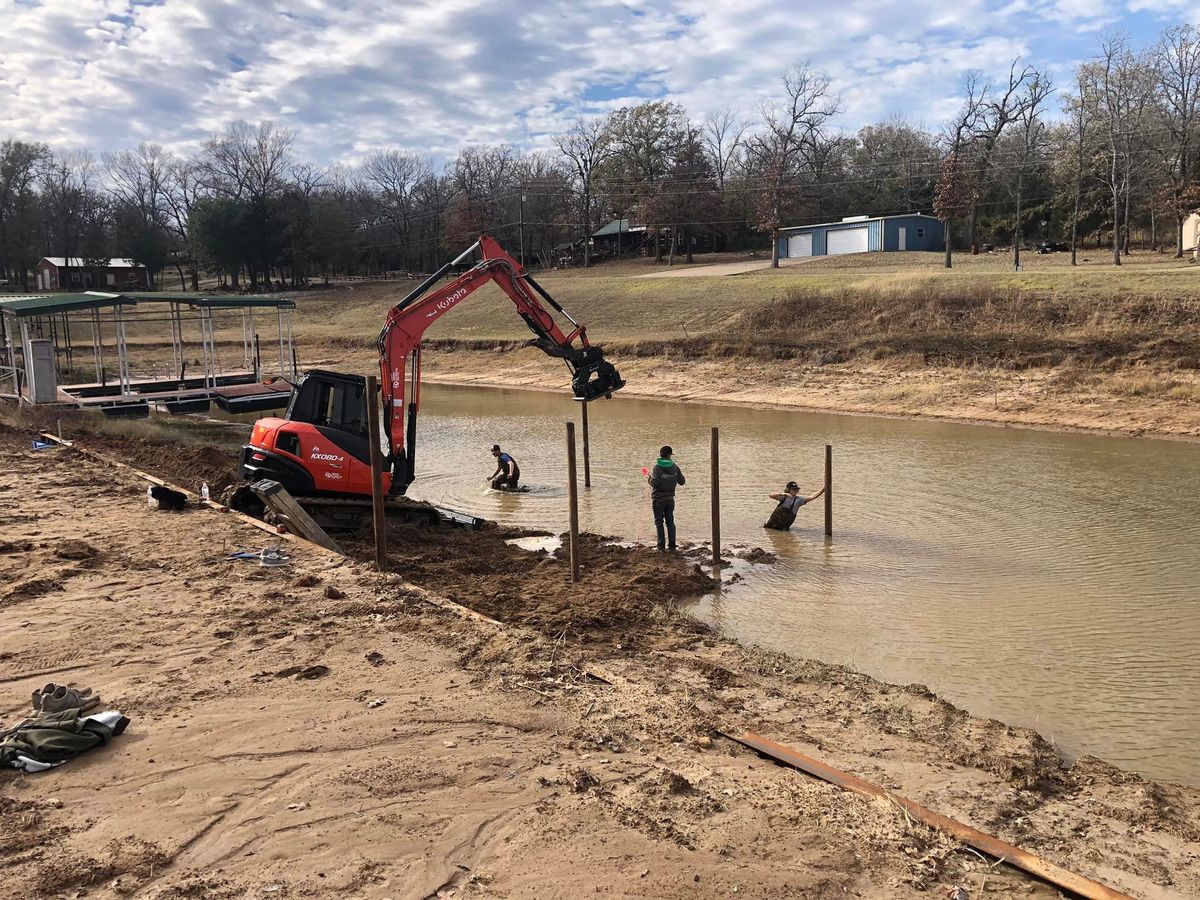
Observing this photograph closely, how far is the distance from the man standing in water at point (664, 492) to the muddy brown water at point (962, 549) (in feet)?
3.23

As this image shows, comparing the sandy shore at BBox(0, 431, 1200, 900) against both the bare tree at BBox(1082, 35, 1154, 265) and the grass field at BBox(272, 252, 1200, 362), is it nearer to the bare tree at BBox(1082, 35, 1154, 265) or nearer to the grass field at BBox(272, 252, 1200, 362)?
the grass field at BBox(272, 252, 1200, 362)

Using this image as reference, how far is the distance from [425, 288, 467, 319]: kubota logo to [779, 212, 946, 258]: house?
143 ft

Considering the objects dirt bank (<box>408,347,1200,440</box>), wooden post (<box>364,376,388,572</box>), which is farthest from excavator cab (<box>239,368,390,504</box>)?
dirt bank (<box>408,347,1200,440</box>)

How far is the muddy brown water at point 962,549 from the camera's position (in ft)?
25.7

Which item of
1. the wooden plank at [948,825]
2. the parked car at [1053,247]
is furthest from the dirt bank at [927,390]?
the parked car at [1053,247]

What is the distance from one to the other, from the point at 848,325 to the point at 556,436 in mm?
15833

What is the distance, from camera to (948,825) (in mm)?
4879

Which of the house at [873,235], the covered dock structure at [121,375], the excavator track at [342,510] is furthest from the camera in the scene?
the house at [873,235]

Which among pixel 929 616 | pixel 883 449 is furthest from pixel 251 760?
pixel 883 449

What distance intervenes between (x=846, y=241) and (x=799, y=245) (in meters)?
3.78

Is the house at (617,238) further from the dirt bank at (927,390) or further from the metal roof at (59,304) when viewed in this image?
the metal roof at (59,304)

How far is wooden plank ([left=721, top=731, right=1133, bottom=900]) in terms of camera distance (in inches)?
173

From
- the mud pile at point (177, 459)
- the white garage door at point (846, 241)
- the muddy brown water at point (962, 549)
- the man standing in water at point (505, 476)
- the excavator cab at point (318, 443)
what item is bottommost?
the muddy brown water at point (962, 549)

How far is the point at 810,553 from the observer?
40.2 feet
